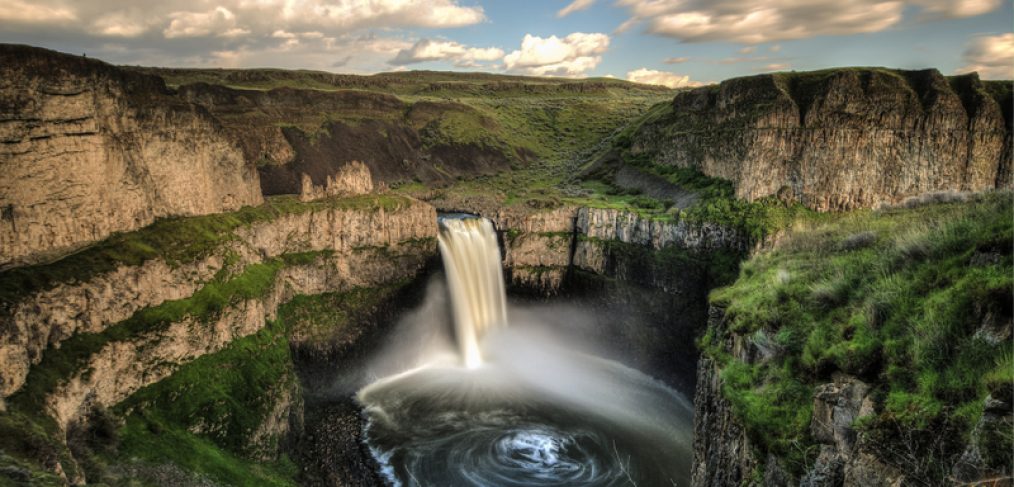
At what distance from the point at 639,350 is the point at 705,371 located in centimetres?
3164

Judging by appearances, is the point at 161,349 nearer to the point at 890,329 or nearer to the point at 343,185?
the point at 343,185

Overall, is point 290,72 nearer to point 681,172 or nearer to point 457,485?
point 681,172

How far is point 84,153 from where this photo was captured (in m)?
31.0

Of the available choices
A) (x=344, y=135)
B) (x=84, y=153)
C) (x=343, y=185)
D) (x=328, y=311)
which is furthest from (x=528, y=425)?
(x=344, y=135)

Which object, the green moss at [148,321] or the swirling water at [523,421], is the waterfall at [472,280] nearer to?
the swirling water at [523,421]

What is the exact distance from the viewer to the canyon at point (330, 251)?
19.6 metres

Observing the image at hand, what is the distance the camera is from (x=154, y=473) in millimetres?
24953

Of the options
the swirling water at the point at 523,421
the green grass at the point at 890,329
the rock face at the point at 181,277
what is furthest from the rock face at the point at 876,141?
the green grass at the point at 890,329

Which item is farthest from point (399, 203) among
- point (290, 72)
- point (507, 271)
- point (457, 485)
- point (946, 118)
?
point (290, 72)

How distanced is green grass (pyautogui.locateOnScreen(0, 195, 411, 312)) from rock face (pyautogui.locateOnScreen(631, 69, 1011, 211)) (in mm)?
39025

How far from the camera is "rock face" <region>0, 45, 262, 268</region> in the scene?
27.9m

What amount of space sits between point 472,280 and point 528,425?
17.3m

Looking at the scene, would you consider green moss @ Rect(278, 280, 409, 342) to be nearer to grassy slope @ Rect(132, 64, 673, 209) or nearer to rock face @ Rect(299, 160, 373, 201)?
rock face @ Rect(299, 160, 373, 201)

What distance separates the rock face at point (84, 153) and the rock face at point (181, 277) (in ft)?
9.62
